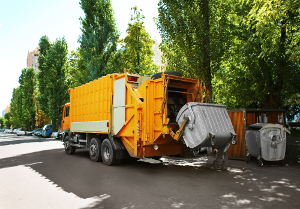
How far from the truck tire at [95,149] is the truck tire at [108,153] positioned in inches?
16.6

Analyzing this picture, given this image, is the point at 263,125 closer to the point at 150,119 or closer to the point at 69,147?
the point at 150,119

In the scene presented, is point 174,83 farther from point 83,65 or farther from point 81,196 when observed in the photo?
point 83,65

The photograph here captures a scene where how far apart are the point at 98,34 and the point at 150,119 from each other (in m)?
17.6

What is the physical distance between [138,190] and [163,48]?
43.8ft

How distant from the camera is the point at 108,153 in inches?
342

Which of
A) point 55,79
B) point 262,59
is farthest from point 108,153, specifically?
point 55,79

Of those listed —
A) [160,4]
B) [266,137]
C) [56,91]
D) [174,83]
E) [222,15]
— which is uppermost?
[160,4]

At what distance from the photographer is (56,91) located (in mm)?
32750

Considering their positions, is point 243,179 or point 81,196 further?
point 243,179

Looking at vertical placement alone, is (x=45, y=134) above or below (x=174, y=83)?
below

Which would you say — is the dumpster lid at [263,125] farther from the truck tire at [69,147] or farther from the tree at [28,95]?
the tree at [28,95]

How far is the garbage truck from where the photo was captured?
6527mm

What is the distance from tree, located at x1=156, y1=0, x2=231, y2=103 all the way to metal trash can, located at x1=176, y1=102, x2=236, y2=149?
21.8ft

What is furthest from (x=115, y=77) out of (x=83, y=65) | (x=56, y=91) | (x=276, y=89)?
(x=56, y=91)
